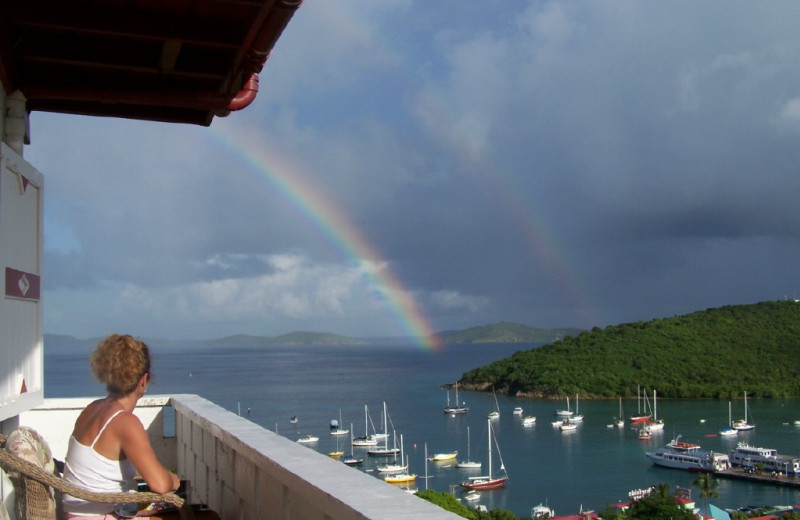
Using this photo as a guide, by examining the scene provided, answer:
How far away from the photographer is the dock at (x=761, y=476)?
48.2 metres

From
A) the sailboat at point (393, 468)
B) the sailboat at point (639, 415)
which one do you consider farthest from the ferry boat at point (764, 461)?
the sailboat at point (393, 468)

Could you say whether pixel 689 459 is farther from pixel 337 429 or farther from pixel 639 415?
pixel 337 429

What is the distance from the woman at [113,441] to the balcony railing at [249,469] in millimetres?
364

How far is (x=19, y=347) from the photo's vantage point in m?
3.59

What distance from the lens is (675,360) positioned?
97.8 metres

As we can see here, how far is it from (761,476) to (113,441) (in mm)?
55308

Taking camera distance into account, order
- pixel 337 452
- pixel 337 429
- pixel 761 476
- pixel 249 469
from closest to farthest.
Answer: pixel 249 469 < pixel 761 476 < pixel 337 452 < pixel 337 429

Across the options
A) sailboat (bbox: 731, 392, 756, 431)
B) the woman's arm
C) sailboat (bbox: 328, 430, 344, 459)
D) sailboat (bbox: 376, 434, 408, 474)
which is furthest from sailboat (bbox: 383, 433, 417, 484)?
the woman's arm

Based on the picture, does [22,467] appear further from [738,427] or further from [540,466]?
[738,427]

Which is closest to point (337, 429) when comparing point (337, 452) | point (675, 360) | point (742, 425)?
point (337, 452)

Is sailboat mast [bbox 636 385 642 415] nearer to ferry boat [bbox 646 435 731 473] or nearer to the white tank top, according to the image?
ferry boat [bbox 646 435 731 473]

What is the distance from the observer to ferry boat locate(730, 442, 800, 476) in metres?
49.7

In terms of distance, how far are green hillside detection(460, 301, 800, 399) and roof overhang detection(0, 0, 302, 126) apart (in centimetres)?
9053

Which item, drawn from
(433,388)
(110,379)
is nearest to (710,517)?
(110,379)
